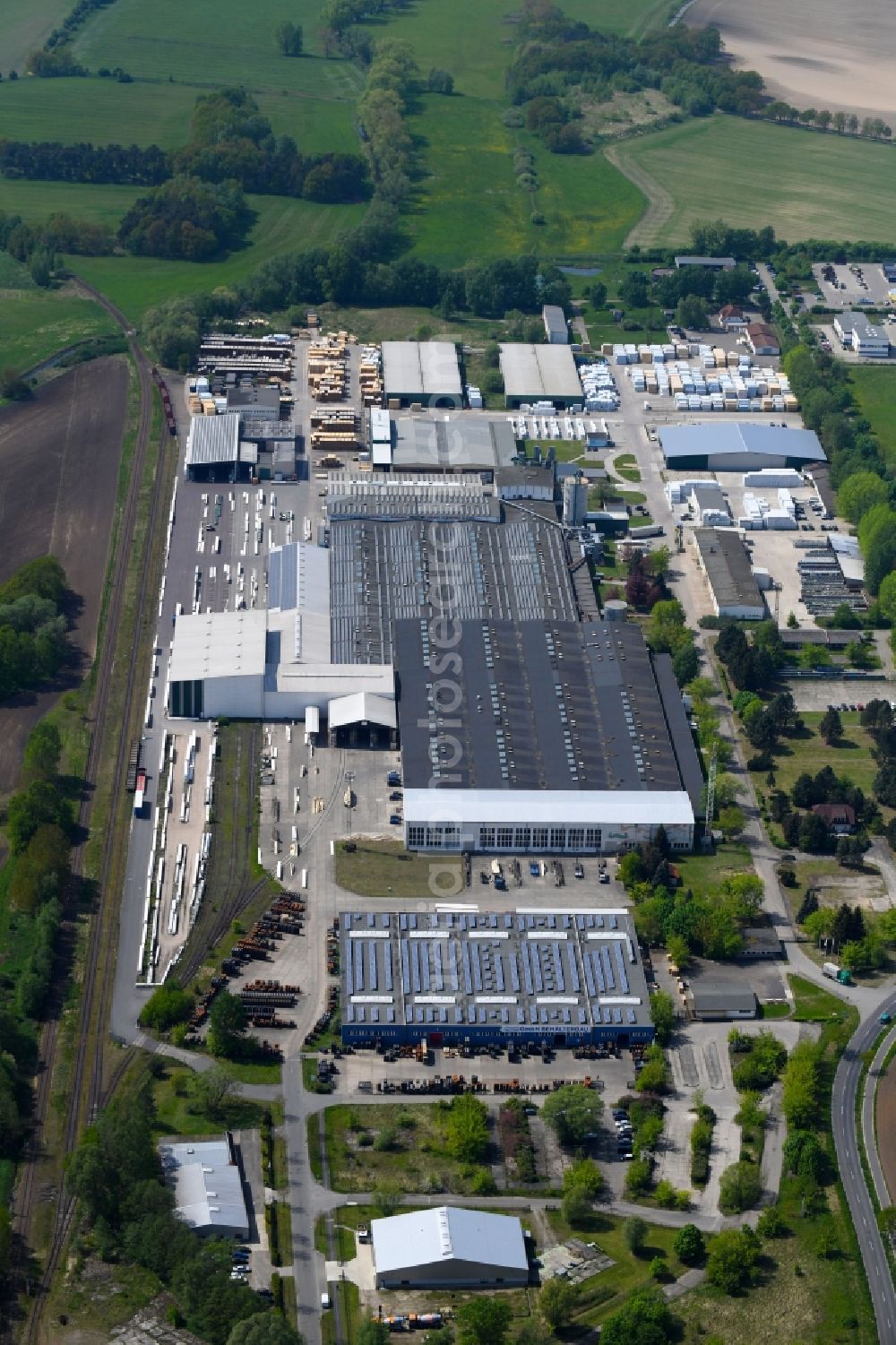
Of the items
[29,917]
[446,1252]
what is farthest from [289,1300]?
[29,917]

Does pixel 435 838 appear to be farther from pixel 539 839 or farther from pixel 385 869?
pixel 539 839

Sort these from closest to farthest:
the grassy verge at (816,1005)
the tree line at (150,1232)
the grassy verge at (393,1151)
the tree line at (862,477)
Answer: the tree line at (150,1232) < the grassy verge at (393,1151) < the grassy verge at (816,1005) < the tree line at (862,477)

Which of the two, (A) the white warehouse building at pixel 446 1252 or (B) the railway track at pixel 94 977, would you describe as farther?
(B) the railway track at pixel 94 977

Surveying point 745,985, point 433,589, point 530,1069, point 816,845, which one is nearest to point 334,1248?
point 530,1069

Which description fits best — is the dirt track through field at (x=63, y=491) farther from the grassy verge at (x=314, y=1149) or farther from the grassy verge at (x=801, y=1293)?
the grassy verge at (x=801, y=1293)

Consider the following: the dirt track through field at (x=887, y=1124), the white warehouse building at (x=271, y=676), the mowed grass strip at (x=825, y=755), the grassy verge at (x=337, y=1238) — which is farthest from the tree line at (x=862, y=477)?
the grassy verge at (x=337, y=1238)

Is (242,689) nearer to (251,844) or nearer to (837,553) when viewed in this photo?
(251,844)

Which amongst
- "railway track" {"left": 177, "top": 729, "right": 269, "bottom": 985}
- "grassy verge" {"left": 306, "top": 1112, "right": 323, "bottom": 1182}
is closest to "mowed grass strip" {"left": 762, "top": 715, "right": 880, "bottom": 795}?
"railway track" {"left": 177, "top": 729, "right": 269, "bottom": 985}
